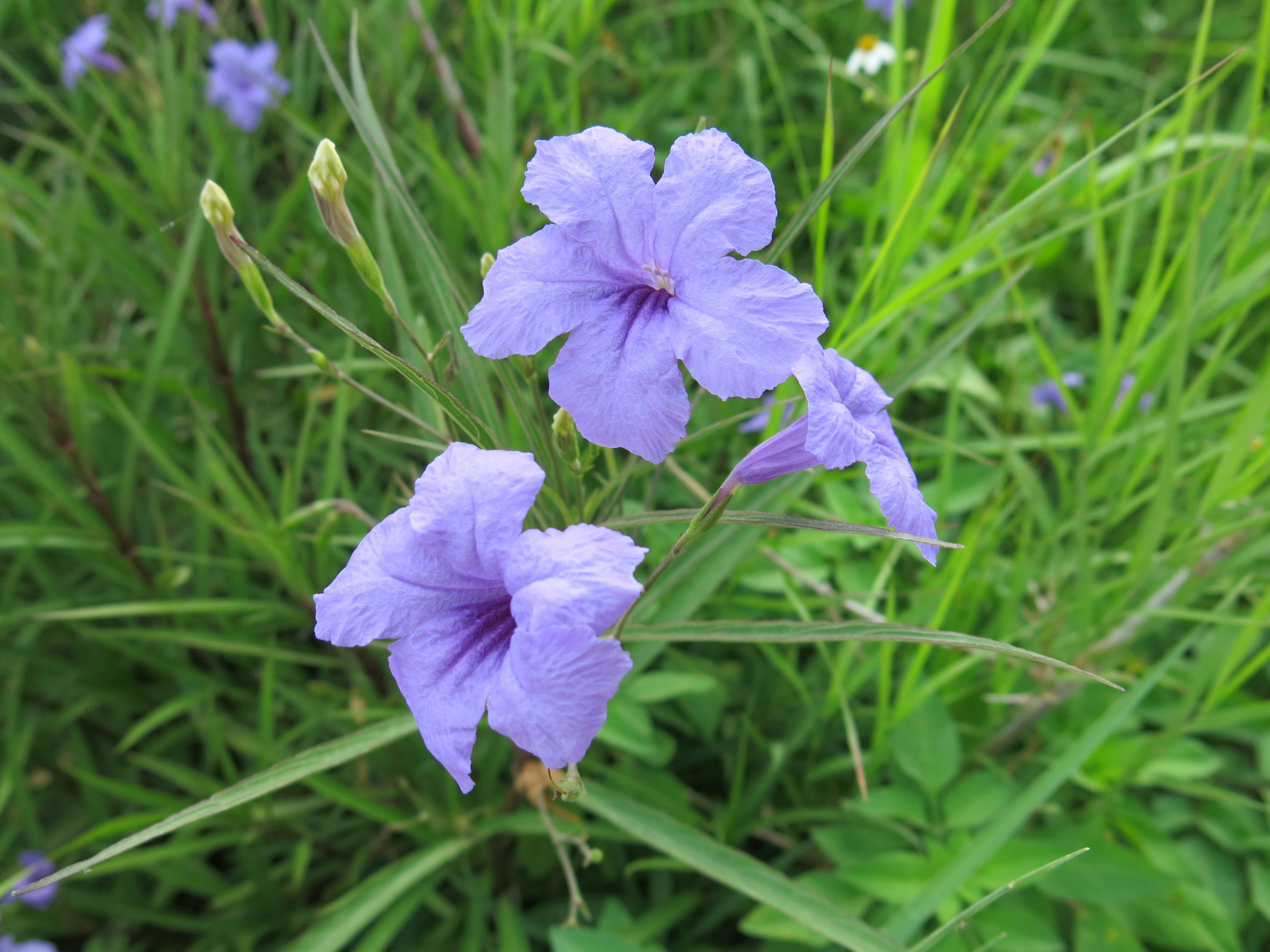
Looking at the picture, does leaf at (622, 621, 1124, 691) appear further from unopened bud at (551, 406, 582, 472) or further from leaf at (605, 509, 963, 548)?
unopened bud at (551, 406, 582, 472)

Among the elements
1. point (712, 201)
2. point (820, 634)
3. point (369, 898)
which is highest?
point (712, 201)

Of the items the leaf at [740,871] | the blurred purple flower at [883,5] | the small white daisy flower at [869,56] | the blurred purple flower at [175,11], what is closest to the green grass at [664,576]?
the leaf at [740,871]

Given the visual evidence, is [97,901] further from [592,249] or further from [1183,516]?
[1183,516]

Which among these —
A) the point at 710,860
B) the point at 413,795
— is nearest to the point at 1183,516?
the point at 710,860

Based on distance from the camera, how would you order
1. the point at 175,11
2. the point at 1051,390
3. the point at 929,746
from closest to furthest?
1. the point at 929,746
2. the point at 1051,390
3. the point at 175,11

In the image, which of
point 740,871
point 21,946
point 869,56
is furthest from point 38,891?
point 869,56

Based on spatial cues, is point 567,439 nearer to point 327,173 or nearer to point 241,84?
point 327,173

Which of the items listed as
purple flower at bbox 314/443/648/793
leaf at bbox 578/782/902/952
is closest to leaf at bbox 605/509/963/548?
purple flower at bbox 314/443/648/793
